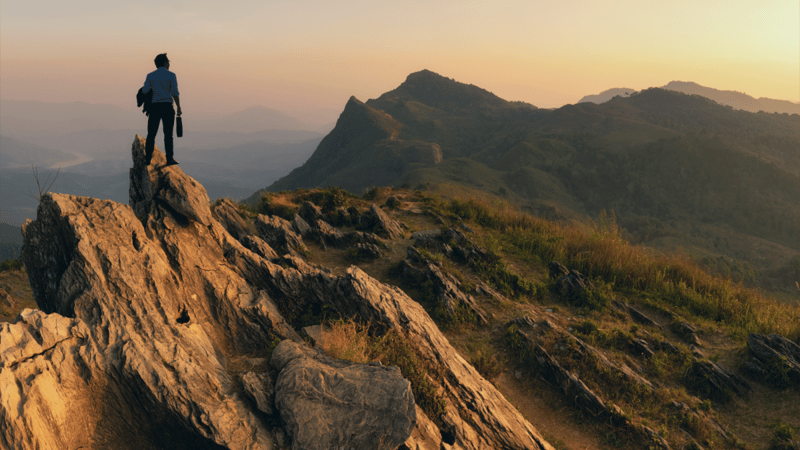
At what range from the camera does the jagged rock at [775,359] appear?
400 inches

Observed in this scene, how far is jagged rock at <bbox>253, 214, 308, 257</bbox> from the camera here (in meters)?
16.7

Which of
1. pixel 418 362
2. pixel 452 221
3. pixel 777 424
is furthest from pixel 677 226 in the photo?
pixel 418 362

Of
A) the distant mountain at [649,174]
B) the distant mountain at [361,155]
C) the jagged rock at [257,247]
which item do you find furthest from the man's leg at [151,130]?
the distant mountain at [361,155]

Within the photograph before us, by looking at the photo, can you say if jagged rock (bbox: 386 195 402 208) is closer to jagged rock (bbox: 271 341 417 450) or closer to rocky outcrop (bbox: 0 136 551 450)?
rocky outcrop (bbox: 0 136 551 450)

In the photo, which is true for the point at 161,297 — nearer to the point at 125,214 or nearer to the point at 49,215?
the point at 125,214

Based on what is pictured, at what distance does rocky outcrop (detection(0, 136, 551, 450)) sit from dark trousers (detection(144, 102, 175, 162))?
596 millimetres

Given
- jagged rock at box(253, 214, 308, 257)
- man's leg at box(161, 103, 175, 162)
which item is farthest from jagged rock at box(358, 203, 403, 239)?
man's leg at box(161, 103, 175, 162)

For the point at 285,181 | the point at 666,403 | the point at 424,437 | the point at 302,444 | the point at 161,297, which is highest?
the point at 161,297

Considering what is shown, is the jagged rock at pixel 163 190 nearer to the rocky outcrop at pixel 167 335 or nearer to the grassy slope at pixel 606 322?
the rocky outcrop at pixel 167 335

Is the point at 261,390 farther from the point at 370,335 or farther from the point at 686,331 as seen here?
the point at 686,331

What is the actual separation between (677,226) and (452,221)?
80311 mm

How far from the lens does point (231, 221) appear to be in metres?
17.1

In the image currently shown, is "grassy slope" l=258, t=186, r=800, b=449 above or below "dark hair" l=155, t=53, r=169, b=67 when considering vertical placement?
below

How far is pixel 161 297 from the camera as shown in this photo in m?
7.53
